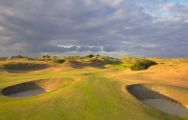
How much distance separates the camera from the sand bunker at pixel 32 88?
37.1 m

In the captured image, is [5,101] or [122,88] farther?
[122,88]

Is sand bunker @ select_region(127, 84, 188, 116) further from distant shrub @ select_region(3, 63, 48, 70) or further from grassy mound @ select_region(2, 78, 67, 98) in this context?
distant shrub @ select_region(3, 63, 48, 70)

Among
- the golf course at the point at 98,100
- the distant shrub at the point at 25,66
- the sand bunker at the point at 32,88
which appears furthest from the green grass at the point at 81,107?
the distant shrub at the point at 25,66

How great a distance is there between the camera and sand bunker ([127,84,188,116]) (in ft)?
103

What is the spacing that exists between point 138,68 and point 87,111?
111 feet

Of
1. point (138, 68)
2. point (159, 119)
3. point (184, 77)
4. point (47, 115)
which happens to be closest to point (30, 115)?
point (47, 115)

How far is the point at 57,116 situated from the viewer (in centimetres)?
2261

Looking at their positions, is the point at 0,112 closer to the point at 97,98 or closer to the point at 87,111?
the point at 87,111

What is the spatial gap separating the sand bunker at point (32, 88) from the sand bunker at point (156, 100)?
34.6 feet

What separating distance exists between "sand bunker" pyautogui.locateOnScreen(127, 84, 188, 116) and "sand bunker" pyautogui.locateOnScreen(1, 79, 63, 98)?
1055 centimetres

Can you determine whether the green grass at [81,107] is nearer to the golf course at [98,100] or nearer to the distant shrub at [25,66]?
the golf course at [98,100]

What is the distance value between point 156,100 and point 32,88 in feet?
53.9

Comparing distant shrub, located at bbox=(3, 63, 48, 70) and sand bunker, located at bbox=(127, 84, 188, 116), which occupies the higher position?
distant shrub, located at bbox=(3, 63, 48, 70)

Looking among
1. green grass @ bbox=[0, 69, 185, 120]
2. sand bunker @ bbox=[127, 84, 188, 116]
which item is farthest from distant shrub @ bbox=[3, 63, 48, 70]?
green grass @ bbox=[0, 69, 185, 120]
